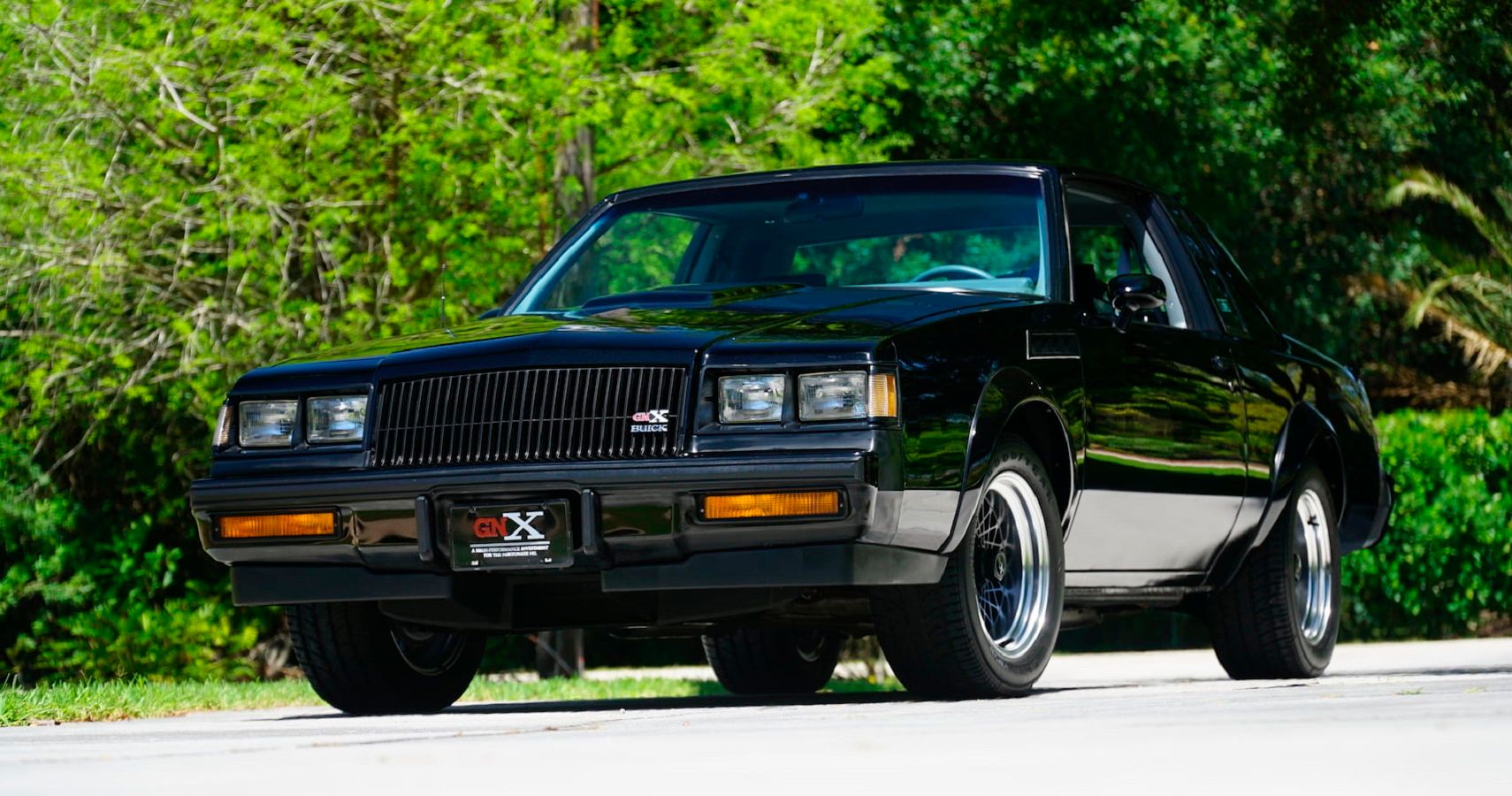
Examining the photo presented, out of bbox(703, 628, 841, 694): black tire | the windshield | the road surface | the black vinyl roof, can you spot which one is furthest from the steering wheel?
bbox(703, 628, 841, 694): black tire

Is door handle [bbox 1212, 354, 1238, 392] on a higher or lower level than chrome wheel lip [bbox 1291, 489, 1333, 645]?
higher

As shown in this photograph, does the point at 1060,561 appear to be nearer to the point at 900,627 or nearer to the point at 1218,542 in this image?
the point at 900,627

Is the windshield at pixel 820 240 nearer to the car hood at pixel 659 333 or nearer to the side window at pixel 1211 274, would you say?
the car hood at pixel 659 333

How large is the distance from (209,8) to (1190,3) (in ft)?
24.2

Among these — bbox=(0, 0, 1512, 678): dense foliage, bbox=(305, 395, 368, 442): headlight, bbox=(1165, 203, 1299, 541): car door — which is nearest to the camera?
bbox=(305, 395, 368, 442): headlight

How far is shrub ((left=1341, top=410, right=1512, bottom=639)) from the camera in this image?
18672mm

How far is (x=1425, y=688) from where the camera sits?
7.41 metres

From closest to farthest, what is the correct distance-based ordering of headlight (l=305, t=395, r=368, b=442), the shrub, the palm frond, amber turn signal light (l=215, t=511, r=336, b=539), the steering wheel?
amber turn signal light (l=215, t=511, r=336, b=539), headlight (l=305, t=395, r=368, b=442), the steering wheel, the shrub, the palm frond

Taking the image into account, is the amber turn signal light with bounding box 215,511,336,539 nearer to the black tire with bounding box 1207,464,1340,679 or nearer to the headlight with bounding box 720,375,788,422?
the headlight with bounding box 720,375,788,422

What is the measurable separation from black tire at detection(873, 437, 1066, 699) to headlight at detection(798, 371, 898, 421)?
48cm

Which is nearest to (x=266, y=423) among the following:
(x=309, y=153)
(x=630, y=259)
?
(x=630, y=259)

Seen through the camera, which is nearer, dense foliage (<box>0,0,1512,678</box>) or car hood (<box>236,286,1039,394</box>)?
car hood (<box>236,286,1039,394</box>)

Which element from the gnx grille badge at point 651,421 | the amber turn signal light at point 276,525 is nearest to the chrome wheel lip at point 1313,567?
the gnx grille badge at point 651,421

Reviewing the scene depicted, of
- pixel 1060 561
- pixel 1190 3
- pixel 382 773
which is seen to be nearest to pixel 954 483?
pixel 1060 561
